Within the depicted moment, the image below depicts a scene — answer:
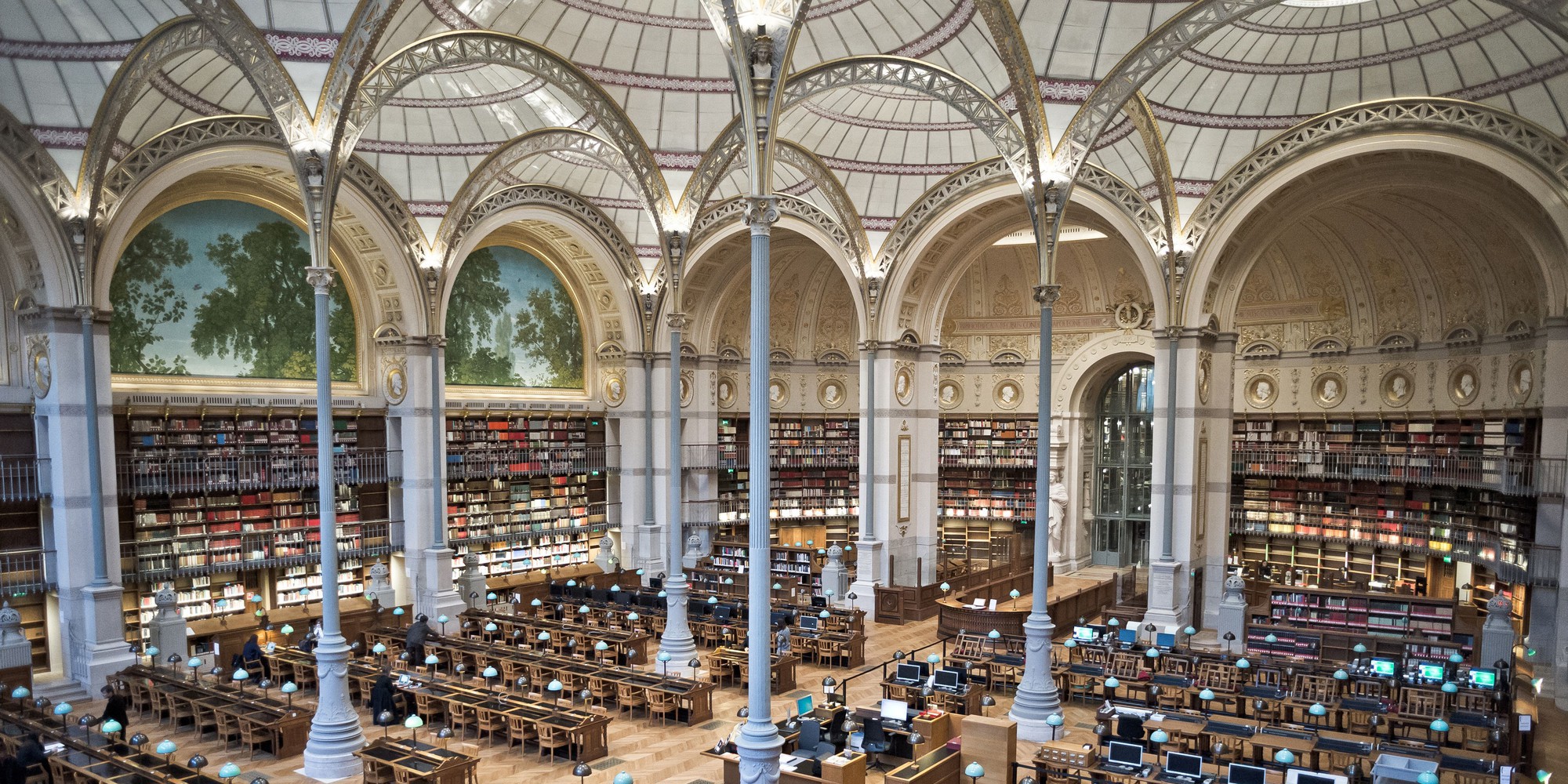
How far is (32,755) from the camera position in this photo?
11031 mm

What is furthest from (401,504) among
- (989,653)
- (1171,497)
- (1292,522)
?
(1292,522)

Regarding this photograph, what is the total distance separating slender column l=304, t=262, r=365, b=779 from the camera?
1291cm

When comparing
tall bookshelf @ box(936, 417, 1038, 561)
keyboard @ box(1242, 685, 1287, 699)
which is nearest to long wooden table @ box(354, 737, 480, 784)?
keyboard @ box(1242, 685, 1287, 699)

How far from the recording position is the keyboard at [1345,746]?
1206 centimetres

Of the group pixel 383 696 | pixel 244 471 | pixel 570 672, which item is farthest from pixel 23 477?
pixel 570 672

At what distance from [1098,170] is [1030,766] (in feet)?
Result: 45.6

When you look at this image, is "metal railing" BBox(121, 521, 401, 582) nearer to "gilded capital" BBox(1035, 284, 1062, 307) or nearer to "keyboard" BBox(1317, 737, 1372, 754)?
"gilded capital" BBox(1035, 284, 1062, 307)

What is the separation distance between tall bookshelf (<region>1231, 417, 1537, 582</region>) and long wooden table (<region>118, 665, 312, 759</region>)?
69.9ft

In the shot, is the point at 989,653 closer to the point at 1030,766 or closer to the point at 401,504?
the point at 1030,766

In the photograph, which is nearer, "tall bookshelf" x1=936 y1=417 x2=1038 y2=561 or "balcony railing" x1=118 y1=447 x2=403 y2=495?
"balcony railing" x1=118 y1=447 x2=403 y2=495

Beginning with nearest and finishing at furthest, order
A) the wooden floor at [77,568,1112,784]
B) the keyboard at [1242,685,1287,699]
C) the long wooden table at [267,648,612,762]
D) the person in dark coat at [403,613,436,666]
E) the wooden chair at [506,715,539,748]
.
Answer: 1. the wooden floor at [77,568,1112,784]
2. the long wooden table at [267,648,612,762]
3. the wooden chair at [506,715,539,748]
4. the keyboard at [1242,685,1287,699]
5. the person in dark coat at [403,613,436,666]

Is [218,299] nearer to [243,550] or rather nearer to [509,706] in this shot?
[243,550]

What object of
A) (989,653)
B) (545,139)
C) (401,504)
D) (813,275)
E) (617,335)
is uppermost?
(545,139)

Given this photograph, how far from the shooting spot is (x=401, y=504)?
22.5 metres
